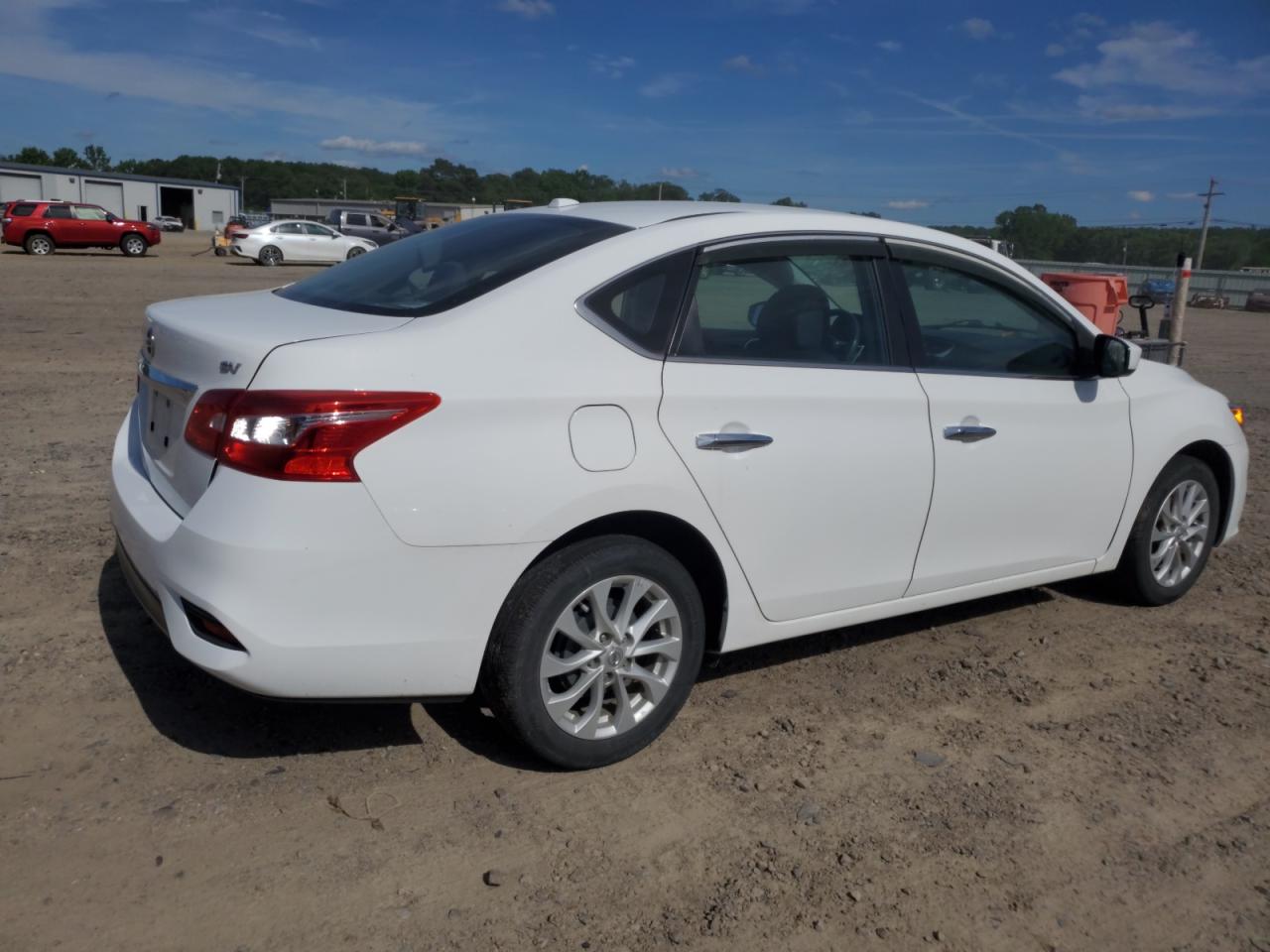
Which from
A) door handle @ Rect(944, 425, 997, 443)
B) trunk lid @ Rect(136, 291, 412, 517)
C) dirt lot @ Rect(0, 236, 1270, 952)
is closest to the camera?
Result: dirt lot @ Rect(0, 236, 1270, 952)

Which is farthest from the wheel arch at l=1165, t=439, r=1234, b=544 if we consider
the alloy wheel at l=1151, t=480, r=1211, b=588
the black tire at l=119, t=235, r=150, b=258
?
the black tire at l=119, t=235, r=150, b=258

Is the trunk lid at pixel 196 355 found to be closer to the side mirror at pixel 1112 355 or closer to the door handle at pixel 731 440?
the door handle at pixel 731 440

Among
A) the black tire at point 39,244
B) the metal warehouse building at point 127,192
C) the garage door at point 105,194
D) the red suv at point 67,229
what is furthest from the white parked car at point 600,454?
the garage door at point 105,194

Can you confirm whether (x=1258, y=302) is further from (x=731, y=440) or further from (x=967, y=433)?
(x=731, y=440)

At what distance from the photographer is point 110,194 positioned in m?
81.2

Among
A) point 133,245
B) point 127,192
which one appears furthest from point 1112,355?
point 127,192

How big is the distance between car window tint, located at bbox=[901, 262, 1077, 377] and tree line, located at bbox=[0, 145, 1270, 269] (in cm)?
101

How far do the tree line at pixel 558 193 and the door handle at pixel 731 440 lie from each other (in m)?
1.50

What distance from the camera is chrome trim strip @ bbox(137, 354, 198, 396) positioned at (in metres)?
3.20

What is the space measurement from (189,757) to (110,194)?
89.0 metres

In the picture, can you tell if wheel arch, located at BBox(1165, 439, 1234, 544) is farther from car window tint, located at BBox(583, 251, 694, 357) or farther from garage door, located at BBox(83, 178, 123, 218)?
garage door, located at BBox(83, 178, 123, 218)

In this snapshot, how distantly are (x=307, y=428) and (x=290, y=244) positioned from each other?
33241 mm

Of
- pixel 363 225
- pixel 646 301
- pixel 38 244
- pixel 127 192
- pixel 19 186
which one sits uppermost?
pixel 127 192

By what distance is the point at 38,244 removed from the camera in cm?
3219
